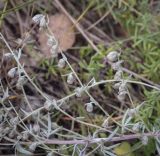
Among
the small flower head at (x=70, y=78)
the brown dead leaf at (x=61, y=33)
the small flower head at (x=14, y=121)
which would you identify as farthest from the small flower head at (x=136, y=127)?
the brown dead leaf at (x=61, y=33)

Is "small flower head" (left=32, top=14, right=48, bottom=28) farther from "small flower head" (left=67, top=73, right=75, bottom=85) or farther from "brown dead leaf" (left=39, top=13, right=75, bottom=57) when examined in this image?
"brown dead leaf" (left=39, top=13, right=75, bottom=57)

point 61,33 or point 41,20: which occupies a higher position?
point 41,20

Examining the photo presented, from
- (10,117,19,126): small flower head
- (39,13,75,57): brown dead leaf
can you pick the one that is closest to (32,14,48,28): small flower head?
(10,117,19,126): small flower head

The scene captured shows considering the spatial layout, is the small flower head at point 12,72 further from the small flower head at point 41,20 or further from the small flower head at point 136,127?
the small flower head at point 136,127

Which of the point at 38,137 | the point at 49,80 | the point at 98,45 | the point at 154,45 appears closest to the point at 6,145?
the point at 38,137

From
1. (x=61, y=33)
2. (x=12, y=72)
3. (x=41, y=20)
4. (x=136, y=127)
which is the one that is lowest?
(x=136, y=127)

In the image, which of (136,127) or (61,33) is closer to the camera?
(136,127)

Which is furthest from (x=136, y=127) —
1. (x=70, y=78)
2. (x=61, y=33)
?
(x=61, y=33)

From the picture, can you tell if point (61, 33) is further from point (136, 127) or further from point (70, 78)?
point (136, 127)
